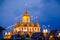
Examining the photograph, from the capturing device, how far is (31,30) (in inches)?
3022

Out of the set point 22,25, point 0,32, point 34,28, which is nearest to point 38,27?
point 34,28

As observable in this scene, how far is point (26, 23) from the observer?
3007 inches

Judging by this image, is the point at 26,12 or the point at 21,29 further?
the point at 26,12

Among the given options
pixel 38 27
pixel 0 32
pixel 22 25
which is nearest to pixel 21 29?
pixel 22 25

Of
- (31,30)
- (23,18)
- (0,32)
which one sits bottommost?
(0,32)

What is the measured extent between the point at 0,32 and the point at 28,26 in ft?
232

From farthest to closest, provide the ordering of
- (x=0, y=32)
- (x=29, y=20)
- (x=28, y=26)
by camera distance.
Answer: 1. (x=29, y=20)
2. (x=28, y=26)
3. (x=0, y=32)

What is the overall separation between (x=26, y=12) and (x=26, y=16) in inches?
100

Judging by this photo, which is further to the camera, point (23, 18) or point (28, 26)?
point (23, 18)

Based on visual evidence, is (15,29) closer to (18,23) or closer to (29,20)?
(18,23)

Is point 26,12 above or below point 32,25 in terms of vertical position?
above

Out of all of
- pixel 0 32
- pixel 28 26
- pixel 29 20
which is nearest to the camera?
pixel 0 32

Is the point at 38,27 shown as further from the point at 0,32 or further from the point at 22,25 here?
the point at 0,32

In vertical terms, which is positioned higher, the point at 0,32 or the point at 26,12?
the point at 26,12
